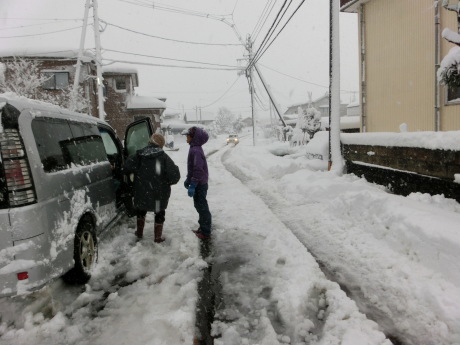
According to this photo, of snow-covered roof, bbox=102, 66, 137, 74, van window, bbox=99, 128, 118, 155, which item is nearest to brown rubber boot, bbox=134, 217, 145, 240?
van window, bbox=99, 128, 118, 155

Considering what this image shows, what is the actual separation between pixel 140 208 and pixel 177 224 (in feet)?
4.26

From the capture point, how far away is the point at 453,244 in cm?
365

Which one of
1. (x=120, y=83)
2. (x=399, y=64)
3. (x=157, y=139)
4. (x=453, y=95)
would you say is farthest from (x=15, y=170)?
(x=120, y=83)

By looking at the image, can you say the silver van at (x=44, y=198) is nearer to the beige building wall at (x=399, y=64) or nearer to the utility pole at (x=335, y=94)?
the utility pole at (x=335, y=94)

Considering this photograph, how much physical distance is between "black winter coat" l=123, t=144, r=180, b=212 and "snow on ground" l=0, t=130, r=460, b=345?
63 cm

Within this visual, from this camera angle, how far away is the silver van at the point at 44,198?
280cm

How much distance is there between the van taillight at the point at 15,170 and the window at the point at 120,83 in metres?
30.1

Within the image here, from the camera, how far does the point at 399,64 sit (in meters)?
10.4

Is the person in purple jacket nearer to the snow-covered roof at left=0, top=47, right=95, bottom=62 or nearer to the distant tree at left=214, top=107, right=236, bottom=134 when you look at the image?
the snow-covered roof at left=0, top=47, right=95, bottom=62

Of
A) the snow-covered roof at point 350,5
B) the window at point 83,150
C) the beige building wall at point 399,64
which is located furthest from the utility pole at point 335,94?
the window at point 83,150

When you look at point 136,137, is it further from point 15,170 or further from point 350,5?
point 350,5

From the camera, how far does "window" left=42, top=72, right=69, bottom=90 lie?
2675cm

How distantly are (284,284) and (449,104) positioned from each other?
784 centimetres

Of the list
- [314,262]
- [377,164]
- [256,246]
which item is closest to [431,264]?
[314,262]
